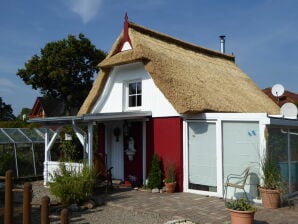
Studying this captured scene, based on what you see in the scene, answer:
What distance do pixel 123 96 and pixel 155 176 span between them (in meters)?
3.48

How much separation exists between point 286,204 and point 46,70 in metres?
29.3

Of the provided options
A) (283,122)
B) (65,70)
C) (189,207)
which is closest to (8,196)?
(189,207)

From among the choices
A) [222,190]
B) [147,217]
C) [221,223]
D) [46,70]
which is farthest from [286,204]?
[46,70]

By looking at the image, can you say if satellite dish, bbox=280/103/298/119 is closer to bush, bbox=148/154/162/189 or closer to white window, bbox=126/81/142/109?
bush, bbox=148/154/162/189

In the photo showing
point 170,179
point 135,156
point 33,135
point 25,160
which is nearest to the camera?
point 170,179

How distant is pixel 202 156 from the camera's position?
35.3 feet

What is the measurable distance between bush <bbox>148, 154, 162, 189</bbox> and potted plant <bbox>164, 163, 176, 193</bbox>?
0.28 m

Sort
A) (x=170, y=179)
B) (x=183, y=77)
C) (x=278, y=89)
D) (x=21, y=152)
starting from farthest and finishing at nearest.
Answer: (x=278, y=89) → (x=21, y=152) → (x=183, y=77) → (x=170, y=179)

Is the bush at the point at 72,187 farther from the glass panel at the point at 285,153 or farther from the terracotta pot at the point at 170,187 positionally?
the glass panel at the point at 285,153

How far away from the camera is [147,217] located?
800 cm

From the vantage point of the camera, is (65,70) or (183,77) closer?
(183,77)

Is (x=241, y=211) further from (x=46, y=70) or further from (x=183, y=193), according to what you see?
(x=46, y=70)

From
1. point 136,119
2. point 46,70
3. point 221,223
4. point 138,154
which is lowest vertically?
point 221,223

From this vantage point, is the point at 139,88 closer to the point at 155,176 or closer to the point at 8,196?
the point at 155,176
